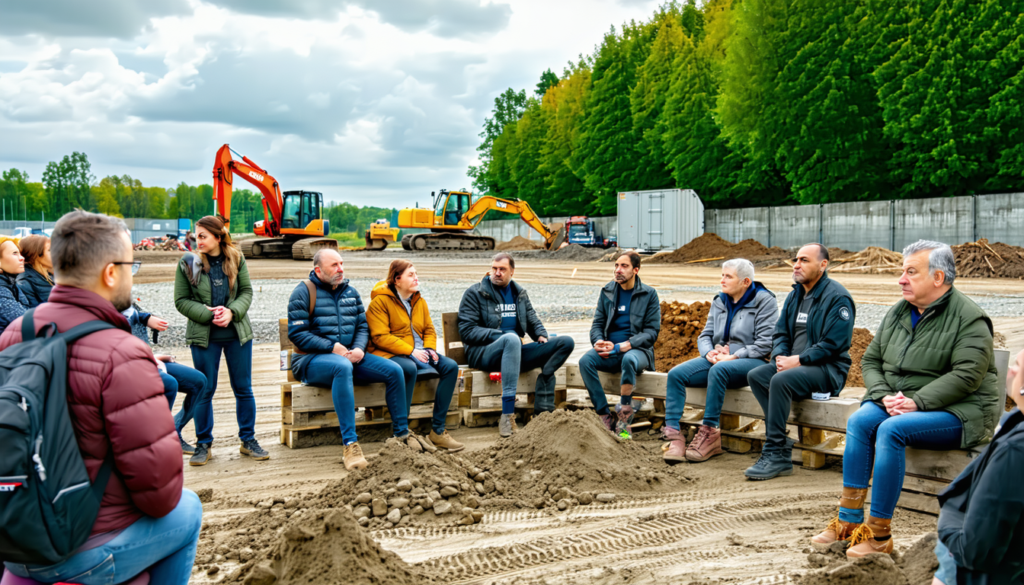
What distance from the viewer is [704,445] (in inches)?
219

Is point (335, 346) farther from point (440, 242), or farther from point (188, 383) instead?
point (440, 242)

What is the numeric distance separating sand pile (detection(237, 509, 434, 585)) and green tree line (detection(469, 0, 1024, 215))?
86.0ft

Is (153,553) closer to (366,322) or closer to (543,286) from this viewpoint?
(366,322)

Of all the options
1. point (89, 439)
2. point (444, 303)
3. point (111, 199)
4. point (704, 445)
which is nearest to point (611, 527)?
point (704, 445)

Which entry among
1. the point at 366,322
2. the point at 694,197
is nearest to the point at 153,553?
the point at 366,322

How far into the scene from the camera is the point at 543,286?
20266 mm

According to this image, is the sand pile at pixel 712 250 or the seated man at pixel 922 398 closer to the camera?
the seated man at pixel 922 398

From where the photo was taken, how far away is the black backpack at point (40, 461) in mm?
1903

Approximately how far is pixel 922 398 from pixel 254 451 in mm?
4410

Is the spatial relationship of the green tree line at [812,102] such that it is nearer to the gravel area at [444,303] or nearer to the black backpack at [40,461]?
the gravel area at [444,303]

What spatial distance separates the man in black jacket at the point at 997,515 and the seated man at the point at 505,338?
4.31 metres

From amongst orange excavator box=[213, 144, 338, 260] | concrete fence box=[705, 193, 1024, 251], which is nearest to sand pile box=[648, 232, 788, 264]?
concrete fence box=[705, 193, 1024, 251]

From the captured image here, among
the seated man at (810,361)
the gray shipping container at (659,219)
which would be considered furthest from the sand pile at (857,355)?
the gray shipping container at (659,219)

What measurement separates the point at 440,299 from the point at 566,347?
10016 mm
